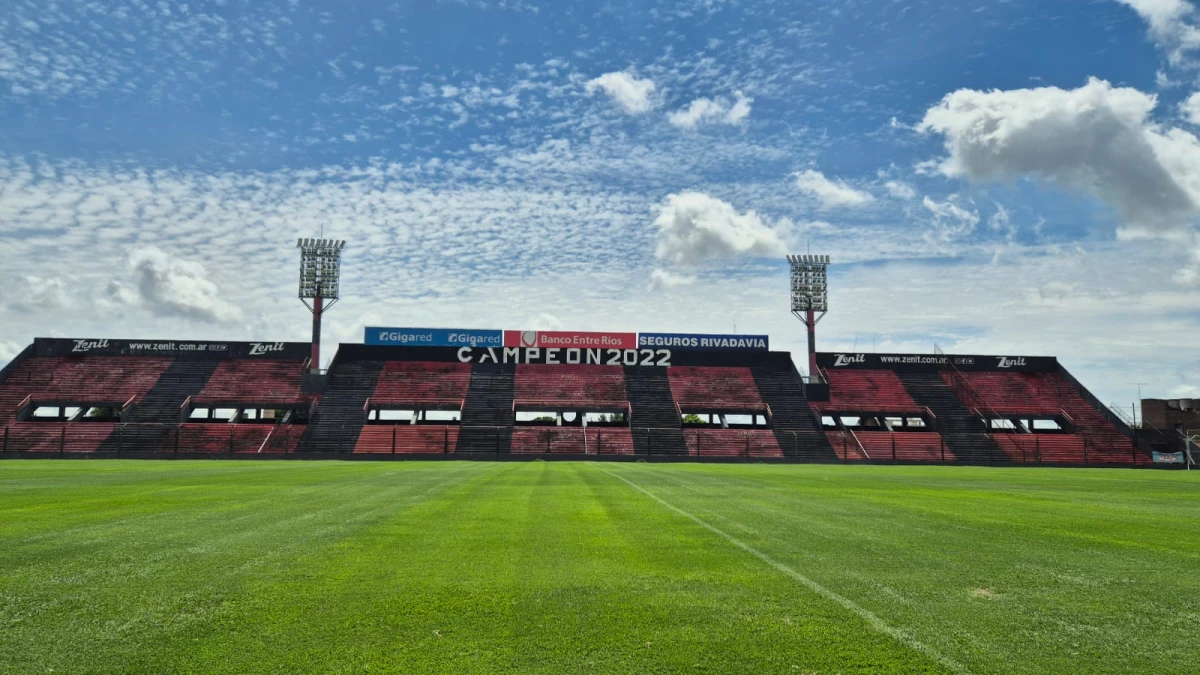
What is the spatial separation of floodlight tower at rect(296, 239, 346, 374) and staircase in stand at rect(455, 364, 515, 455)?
11.9 m

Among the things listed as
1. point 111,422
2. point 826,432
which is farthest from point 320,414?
point 826,432

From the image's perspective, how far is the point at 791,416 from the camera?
50469mm

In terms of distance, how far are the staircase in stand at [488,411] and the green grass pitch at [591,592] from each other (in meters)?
33.7

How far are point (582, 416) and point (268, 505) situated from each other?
42182mm

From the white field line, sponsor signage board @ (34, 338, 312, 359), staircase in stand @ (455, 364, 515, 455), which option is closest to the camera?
the white field line

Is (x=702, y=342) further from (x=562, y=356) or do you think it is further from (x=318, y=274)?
(x=318, y=274)

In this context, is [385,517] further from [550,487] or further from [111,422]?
[111,422]

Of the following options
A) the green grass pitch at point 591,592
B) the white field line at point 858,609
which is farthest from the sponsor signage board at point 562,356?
the white field line at point 858,609

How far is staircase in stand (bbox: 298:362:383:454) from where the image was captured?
145 ft

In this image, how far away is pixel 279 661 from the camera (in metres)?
3.85

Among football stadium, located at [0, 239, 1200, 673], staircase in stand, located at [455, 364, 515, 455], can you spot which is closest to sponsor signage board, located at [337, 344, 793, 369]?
staircase in stand, located at [455, 364, 515, 455]

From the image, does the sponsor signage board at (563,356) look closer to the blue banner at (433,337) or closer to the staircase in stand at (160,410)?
the blue banner at (433,337)

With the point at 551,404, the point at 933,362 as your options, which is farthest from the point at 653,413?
the point at 933,362

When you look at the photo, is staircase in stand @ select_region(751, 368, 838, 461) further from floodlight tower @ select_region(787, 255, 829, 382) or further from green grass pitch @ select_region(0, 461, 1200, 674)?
green grass pitch @ select_region(0, 461, 1200, 674)
